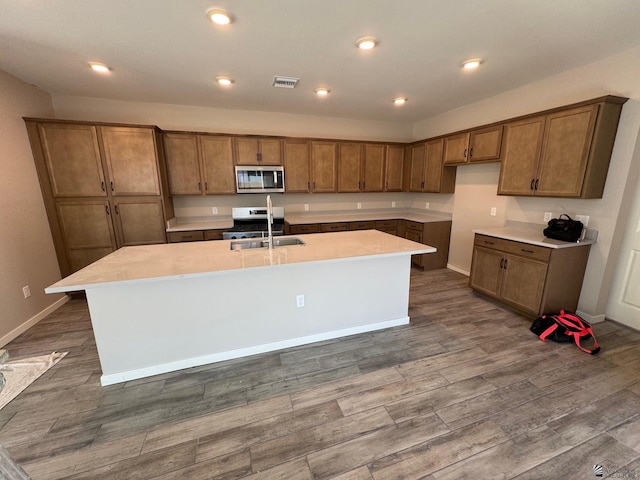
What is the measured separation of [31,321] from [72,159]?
1.98m

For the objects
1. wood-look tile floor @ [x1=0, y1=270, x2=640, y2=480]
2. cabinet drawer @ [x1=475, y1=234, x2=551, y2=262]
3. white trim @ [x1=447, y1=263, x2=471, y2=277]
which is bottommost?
wood-look tile floor @ [x1=0, y1=270, x2=640, y2=480]

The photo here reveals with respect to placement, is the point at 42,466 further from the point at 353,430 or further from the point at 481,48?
the point at 481,48

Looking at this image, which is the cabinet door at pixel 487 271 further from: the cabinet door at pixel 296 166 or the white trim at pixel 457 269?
the cabinet door at pixel 296 166

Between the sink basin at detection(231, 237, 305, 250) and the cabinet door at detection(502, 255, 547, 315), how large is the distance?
2.46m

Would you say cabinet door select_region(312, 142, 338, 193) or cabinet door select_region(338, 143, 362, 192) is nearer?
cabinet door select_region(312, 142, 338, 193)

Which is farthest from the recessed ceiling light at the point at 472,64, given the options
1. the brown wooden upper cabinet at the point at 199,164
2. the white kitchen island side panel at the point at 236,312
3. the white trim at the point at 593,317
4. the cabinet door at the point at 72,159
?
the cabinet door at the point at 72,159

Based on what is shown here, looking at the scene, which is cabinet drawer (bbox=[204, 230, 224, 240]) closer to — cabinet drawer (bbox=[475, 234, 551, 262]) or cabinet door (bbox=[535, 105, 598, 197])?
cabinet drawer (bbox=[475, 234, 551, 262])

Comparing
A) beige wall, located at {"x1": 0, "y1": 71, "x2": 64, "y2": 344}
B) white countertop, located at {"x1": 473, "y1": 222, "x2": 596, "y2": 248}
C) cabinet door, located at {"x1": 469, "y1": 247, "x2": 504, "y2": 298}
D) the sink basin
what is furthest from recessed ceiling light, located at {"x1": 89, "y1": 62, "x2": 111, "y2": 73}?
cabinet door, located at {"x1": 469, "y1": 247, "x2": 504, "y2": 298}

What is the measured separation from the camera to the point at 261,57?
2.53 metres

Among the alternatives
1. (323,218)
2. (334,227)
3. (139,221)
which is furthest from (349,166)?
(139,221)

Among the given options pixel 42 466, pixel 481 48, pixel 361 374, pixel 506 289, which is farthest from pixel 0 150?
pixel 506 289

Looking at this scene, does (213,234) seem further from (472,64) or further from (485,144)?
(485,144)

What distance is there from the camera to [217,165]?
4109 mm

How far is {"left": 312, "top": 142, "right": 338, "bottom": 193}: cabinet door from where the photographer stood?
4555 millimetres
